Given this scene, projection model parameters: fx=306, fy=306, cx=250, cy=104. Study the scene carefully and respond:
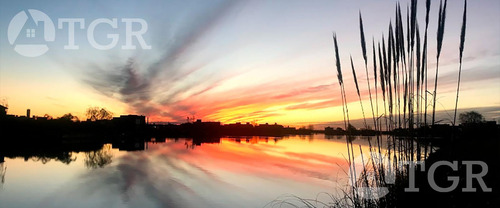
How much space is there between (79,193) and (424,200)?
11735 mm

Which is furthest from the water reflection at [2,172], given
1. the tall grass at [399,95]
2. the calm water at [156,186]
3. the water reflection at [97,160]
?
the tall grass at [399,95]

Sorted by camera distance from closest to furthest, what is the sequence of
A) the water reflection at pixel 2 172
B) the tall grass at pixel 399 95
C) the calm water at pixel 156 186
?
1. the tall grass at pixel 399 95
2. the calm water at pixel 156 186
3. the water reflection at pixel 2 172

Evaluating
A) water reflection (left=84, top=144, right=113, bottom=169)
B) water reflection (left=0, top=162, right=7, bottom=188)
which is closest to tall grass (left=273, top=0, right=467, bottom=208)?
water reflection (left=0, top=162, right=7, bottom=188)

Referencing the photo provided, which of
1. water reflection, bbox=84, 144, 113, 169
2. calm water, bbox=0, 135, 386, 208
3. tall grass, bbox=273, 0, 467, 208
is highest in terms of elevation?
tall grass, bbox=273, 0, 467, 208

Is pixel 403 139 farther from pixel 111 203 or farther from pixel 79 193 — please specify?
pixel 79 193

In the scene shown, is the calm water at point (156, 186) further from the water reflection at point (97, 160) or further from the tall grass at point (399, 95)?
the tall grass at point (399, 95)

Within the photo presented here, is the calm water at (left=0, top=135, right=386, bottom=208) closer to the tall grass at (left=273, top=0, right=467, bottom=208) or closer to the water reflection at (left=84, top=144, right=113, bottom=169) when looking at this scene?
the water reflection at (left=84, top=144, right=113, bottom=169)

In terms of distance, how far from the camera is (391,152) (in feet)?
13.6

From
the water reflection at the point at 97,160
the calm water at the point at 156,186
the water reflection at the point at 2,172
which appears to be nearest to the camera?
the calm water at the point at 156,186

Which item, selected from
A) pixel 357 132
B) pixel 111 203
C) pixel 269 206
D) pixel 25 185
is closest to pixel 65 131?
pixel 25 185

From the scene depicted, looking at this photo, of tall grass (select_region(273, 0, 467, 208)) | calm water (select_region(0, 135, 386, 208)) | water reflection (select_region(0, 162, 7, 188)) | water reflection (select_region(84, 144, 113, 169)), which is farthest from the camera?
water reflection (select_region(84, 144, 113, 169))

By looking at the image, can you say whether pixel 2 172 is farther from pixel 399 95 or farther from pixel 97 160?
pixel 399 95

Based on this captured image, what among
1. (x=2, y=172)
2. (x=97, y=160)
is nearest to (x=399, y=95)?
(x=2, y=172)

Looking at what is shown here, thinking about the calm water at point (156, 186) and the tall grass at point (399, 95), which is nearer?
the tall grass at point (399, 95)
